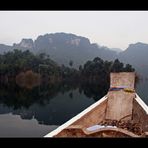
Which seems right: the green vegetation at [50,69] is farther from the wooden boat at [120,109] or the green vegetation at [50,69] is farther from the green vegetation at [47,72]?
the wooden boat at [120,109]

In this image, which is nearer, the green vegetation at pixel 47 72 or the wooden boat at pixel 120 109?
the wooden boat at pixel 120 109

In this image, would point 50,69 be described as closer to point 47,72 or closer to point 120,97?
point 47,72

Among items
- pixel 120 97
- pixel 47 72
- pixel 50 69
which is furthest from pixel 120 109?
pixel 47 72

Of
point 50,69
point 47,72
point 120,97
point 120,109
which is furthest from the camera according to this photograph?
point 47,72

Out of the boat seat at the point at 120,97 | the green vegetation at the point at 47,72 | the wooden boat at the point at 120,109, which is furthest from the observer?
the green vegetation at the point at 47,72

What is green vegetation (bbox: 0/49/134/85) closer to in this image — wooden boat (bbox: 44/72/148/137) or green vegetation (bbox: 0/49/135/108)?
green vegetation (bbox: 0/49/135/108)

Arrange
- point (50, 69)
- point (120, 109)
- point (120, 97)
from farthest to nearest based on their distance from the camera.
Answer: point (50, 69)
point (120, 97)
point (120, 109)

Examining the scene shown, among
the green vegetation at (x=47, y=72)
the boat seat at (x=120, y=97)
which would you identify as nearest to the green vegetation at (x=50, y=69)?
the green vegetation at (x=47, y=72)

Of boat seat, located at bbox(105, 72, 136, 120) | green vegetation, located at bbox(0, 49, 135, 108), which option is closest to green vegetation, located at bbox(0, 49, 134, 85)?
green vegetation, located at bbox(0, 49, 135, 108)

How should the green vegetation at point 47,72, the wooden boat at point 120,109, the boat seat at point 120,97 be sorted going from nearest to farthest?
the wooden boat at point 120,109 → the boat seat at point 120,97 → the green vegetation at point 47,72

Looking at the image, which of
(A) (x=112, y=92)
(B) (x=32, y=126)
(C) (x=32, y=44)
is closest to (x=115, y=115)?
(A) (x=112, y=92)
